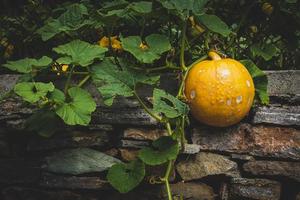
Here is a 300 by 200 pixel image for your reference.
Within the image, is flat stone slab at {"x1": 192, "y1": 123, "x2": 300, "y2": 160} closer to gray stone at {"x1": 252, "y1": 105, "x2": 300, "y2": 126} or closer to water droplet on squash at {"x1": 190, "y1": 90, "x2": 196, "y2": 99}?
gray stone at {"x1": 252, "y1": 105, "x2": 300, "y2": 126}

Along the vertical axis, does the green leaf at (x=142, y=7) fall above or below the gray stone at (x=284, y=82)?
above

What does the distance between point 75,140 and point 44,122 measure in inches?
6.4

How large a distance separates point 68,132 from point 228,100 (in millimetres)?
699

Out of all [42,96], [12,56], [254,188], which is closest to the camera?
[42,96]

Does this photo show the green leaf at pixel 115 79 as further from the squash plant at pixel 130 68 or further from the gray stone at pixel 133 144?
the gray stone at pixel 133 144

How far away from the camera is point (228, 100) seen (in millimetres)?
1736

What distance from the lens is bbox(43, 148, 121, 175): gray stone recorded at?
6.29 feet

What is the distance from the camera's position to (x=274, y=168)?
5.93ft

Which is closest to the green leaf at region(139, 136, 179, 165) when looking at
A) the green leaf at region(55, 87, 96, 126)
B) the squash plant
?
the squash plant

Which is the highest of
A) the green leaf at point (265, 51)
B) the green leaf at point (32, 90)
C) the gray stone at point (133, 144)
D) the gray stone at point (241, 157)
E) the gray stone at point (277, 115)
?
the green leaf at point (265, 51)

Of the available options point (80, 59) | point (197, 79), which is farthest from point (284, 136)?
point (80, 59)

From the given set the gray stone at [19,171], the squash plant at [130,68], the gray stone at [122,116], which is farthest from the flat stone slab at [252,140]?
the gray stone at [19,171]

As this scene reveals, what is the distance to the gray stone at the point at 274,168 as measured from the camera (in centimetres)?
179

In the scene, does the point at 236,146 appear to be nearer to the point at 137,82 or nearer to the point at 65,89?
the point at 137,82
